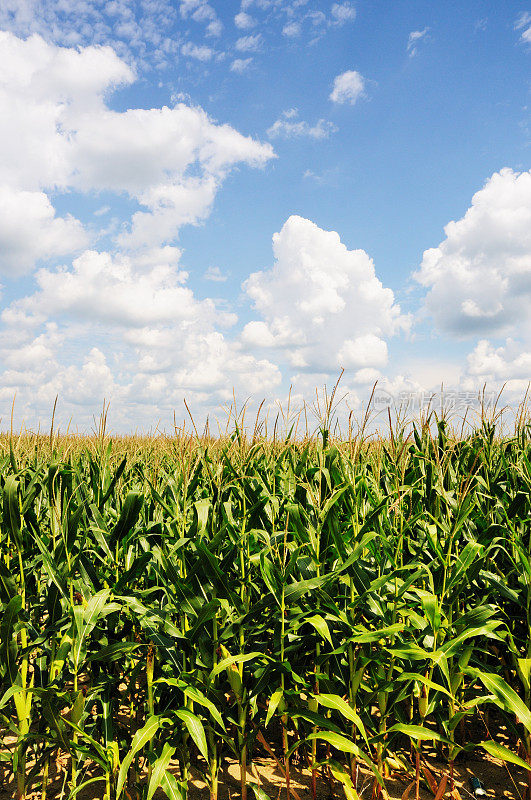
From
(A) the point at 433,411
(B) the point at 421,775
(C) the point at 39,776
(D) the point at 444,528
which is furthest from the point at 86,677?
(A) the point at 433,411

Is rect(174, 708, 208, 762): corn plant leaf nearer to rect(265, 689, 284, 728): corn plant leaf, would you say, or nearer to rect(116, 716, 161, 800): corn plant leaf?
rect(116, 716, 161, 800): corn plant leaf

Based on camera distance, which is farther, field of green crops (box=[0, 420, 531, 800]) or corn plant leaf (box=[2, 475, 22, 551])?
corn plant leaf (box=[2, 475, 22, 551])

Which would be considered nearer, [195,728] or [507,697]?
[195,728]

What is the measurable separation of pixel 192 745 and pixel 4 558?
67.5 inches

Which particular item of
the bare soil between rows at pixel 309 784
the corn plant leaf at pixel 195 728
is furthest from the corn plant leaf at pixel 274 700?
the bare soil between rows at pixel 309 784

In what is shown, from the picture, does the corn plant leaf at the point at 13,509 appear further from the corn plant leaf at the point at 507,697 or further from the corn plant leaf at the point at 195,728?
the corn plant leaf at the point at 507,697

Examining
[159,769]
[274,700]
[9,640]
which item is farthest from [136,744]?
[9,640]

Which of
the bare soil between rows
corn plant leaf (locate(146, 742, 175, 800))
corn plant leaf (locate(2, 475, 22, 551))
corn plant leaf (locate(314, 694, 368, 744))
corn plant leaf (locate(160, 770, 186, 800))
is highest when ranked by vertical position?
corn plant leaf (locate(2, 475, 22, 551))

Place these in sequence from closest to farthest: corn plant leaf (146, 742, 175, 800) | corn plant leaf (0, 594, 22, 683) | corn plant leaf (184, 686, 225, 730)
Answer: corn plant leaf (146, 742, 175, 800) < corn plant leaf (184, 686, 225, 730) < corn plant leaf (0, 594, 22, 683)

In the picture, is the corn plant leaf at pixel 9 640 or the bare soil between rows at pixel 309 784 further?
the bare soil between rows at pixel 309 784

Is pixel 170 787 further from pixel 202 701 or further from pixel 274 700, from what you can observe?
pixel 274 700

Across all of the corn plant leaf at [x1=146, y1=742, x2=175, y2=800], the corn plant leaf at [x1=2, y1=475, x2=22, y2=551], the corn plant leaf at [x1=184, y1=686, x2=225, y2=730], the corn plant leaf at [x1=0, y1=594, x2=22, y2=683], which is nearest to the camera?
the corn plant leaf at [x1=146, y1=742, x2=175, y2=800]

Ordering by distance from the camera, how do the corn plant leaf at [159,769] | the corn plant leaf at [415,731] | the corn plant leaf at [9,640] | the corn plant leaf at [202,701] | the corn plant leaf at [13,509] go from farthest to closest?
the corn plant leaf at [13,509] < the corn plant leaf at [9,640] < the corn plant leaf at [415,731] < the corn plant leaf at [202,701] < the corn plant leaf at [159,769]

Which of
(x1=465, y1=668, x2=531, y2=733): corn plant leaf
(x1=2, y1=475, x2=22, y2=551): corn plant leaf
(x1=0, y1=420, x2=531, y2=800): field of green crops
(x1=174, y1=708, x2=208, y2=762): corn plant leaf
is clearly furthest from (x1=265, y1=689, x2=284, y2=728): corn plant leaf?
(x1=2, y1=475, x2=22, y2=551): corn plant leaf
